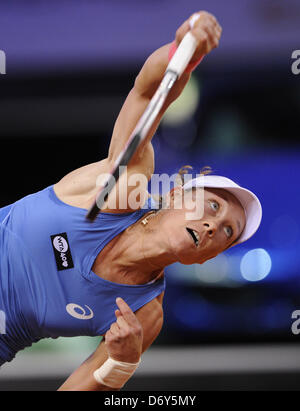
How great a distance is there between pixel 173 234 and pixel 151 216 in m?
0.09

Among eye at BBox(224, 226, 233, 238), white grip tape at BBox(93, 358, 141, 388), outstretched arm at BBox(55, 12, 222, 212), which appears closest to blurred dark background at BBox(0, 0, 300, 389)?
outstretched arm at BBox(55, 12, 222, 212)

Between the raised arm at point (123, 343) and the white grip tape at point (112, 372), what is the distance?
1cm

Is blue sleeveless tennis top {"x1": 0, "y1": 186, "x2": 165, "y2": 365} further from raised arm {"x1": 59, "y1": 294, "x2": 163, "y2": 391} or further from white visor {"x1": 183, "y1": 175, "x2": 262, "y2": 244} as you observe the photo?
white visor {"x1": 183, "y1": 175, "x2": 262, "y2": 244}

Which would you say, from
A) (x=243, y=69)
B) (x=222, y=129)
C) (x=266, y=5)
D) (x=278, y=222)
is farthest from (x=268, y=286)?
(x=266, y=5)

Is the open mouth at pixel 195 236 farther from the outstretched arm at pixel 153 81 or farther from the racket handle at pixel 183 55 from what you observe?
the racket handle at pixel 183 55

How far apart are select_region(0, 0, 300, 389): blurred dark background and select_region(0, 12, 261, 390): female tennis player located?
263 mm

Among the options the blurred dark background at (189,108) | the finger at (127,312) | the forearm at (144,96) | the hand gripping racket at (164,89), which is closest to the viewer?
the hand gripping racket at (164,89)

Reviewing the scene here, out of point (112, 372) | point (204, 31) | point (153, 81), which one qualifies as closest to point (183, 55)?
point (204, 31)

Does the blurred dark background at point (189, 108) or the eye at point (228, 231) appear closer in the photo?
the eye at point (228, 231)

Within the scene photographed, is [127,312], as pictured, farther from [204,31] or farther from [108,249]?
[204,31]

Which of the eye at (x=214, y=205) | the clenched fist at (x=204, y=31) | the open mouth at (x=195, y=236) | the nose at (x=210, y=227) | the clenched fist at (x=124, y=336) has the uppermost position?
the clenched fist at (x=204, y=31)

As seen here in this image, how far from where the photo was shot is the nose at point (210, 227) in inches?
57.7

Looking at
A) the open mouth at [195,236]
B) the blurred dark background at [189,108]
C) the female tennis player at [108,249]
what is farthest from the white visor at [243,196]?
the blurred dark background at [189,108]

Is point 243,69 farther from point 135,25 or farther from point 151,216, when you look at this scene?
point 151,216
